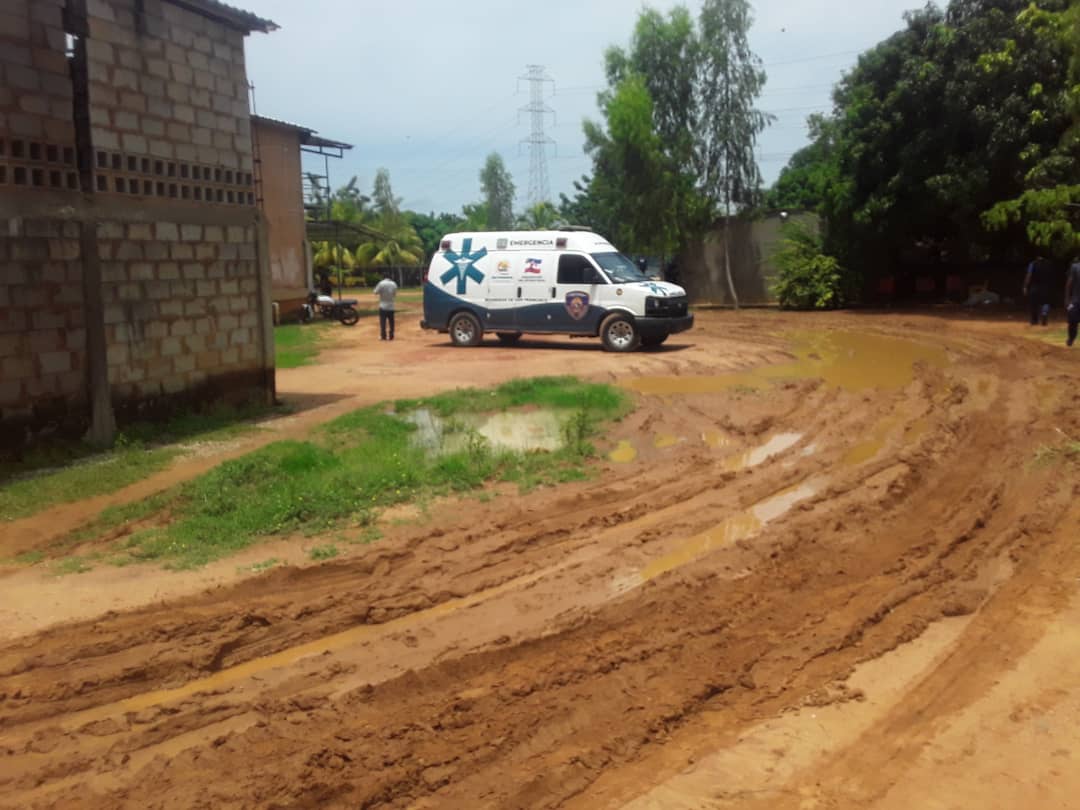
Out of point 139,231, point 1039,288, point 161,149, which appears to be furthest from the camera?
point 1039,288

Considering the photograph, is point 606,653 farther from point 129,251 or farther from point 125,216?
point 125,216

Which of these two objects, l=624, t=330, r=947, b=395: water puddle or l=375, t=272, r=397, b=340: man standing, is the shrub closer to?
l=624, t=330, r=947, b=395: water puddle

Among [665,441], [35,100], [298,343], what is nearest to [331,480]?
[665,441]

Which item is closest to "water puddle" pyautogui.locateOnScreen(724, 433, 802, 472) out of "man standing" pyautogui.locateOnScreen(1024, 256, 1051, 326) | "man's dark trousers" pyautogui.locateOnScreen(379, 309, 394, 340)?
"man standing" pyautogui.locateOnScreen(1024, 256, 1051, 326)

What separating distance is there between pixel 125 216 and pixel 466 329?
426 inches

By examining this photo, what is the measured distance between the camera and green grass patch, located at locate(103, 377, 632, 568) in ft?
24.3

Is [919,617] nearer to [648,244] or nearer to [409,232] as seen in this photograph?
[648,244]

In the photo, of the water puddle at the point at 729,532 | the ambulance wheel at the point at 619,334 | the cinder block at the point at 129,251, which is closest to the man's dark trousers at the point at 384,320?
the ambulance wheel at the point at 619,334

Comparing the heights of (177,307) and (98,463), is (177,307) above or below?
above

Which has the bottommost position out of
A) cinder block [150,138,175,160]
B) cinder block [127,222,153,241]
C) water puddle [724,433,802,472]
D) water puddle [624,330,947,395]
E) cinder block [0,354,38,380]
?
water puddle [724,433,802,472]

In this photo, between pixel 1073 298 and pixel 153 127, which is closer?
pixel 153 127

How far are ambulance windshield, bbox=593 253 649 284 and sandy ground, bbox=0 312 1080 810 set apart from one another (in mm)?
9792

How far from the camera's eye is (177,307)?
1149 centimetres

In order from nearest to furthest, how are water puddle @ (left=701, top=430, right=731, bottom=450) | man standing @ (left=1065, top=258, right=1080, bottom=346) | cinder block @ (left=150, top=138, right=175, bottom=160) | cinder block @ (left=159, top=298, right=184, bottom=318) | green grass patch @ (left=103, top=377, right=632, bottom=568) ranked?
green grass patch @ (left=103, top=377, right=632, bottom=568) < water puddle @ (left=701, top=430, right=731, bottom=450) < cinder block @ (left=150, top=138, right=175, bottom=160) < cinder block @ (left=159, top=298, right=184, bottom=318) < man standing @ (left=1065, top=258, right=1080, bottom=346)
